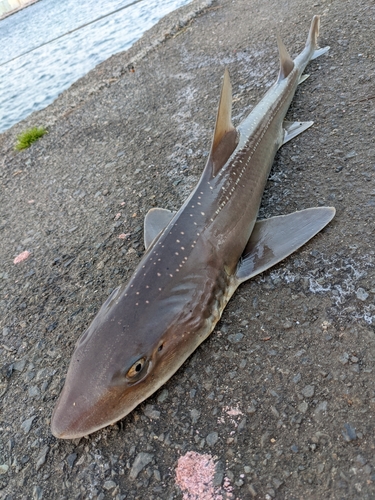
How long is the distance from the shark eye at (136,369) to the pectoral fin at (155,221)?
4.06 feet

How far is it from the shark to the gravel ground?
0.14 m

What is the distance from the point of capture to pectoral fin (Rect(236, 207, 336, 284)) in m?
2.66

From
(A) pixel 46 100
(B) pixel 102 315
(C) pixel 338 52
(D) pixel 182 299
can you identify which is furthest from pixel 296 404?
(A) pixel 46 100

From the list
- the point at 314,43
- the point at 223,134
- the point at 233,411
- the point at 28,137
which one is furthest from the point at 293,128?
the point at 28,137

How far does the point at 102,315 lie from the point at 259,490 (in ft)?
3.77

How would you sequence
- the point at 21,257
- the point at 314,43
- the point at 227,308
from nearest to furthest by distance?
1. the point at 227,308
2. the point at 21,257
3. the point at 314,43

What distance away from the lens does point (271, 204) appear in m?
3.21

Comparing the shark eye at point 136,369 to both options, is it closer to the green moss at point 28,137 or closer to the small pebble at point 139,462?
the small pebble at point 139,462

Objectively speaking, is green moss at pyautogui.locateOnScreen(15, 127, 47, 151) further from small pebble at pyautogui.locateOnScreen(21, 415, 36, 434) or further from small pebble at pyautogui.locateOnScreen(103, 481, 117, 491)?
small pebble at pyautogui.locateOnScreen(103, 481, 117, 491)

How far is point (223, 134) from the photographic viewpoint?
307 cm

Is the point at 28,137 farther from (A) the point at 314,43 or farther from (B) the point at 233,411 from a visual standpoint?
(B) the point at 233,411

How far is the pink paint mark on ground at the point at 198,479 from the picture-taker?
6.04 feet

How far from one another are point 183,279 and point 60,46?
8.40 metres

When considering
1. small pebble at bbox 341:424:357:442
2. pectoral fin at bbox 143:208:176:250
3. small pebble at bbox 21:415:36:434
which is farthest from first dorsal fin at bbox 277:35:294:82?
small pebble at bbox 21:415:36:434
